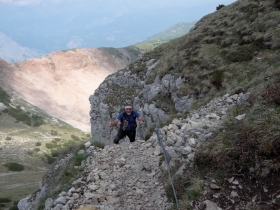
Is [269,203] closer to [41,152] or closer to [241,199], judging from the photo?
[241,199]

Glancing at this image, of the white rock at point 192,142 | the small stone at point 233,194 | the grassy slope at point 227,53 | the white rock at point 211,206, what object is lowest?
the white rock at point 211,206

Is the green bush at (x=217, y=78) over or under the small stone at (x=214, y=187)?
over

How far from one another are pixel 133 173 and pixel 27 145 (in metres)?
74.9

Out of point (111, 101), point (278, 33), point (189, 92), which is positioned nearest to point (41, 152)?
point (111, 101)

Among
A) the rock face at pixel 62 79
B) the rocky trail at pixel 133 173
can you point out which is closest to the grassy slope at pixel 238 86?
the rocky trail at pixel 133 173

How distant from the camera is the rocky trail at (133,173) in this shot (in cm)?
761

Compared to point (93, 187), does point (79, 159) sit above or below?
above

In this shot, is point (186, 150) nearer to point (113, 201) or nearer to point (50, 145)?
point (113, 201)

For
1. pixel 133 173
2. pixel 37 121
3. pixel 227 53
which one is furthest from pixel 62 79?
pixel 133 173

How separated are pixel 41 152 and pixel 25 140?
858cm

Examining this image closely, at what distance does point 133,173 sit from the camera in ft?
28.8

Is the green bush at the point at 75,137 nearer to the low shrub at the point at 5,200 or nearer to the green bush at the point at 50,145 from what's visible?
the green bush at the point at 50,145

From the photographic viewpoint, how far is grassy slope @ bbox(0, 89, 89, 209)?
1975 inches

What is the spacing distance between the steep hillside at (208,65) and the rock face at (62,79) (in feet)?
253
